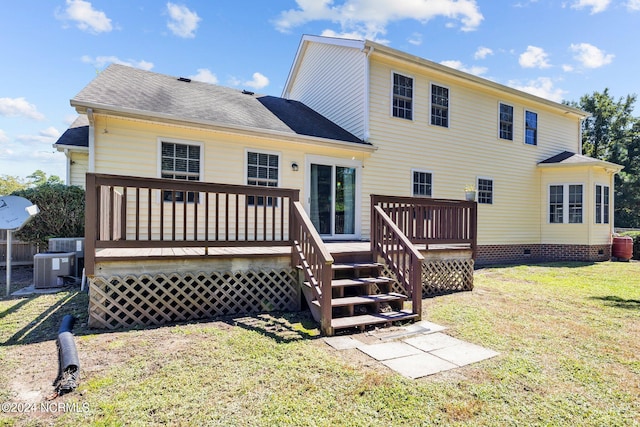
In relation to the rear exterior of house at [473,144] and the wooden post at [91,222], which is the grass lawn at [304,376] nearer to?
the wooden post at [91,222]

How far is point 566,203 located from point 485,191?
12.0ft

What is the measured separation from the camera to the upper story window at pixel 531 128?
12.8 metres

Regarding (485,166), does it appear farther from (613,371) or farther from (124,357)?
(124,357)

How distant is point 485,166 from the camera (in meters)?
11.8

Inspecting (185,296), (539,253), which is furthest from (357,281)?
(539,253)

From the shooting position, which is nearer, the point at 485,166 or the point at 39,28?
the point at 39,28

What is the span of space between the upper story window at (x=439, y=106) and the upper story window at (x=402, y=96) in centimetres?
95

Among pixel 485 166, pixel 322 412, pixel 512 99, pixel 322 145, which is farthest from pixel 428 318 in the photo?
pixel 512 99

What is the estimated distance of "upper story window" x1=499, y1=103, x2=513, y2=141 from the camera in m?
12.2

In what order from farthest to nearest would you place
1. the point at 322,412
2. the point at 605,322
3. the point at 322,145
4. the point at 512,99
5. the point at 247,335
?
1. the point at 512,99
2. the point at 322,145
3. the point at 605,322
4. the point at 247,335
5. the point at 322,412

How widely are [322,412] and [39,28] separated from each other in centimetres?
1415

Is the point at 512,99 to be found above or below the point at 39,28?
below

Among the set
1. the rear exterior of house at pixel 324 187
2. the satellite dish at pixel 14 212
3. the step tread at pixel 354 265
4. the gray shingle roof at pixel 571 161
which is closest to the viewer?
the rear exterior of house at pixel 324 187

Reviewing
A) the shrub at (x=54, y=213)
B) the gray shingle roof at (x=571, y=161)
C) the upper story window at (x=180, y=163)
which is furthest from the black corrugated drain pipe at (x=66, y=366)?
the gray shingle roof at (x=571, y=161)
